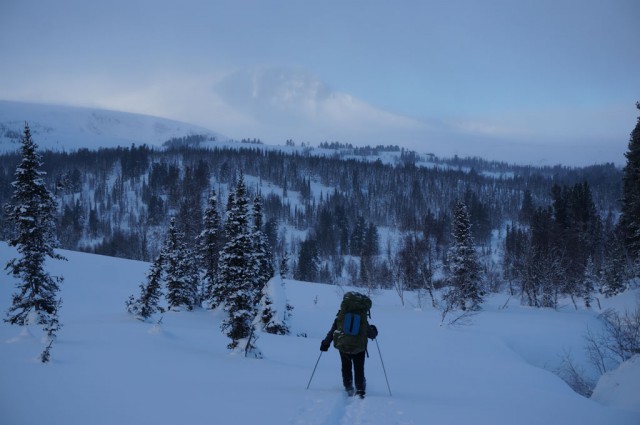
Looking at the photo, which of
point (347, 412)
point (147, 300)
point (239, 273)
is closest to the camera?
point (347, 412)

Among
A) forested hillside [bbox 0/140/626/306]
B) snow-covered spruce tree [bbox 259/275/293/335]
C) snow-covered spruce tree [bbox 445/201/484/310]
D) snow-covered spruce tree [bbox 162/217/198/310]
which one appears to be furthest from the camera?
forested hillside [bbox 0/140/626/306]

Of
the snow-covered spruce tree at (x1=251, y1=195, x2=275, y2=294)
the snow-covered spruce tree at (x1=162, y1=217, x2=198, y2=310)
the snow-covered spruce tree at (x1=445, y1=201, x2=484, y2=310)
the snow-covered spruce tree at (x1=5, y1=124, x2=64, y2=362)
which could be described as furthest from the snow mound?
the snow-covered spruce tree at (x1=162, y1=217, x2=198, y2=310)

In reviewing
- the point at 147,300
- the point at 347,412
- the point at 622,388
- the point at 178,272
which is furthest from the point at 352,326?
the point at 178,272

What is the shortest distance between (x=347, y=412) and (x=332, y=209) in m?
137

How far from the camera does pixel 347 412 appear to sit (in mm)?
6172

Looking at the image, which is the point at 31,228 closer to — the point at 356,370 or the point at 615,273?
the point at 356,370

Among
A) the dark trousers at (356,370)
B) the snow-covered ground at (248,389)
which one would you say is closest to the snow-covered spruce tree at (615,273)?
the snow-covered ground at (248,389)

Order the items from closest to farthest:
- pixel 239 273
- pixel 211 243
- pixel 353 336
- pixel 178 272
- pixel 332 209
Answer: pixel 353 336
pixel 239 273
pixel 178 272
pixel 211 243
pixel 332 209

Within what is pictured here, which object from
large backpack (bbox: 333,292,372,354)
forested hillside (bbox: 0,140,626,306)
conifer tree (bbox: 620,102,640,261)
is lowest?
forested hillside (bbox: 0,140,626,306)

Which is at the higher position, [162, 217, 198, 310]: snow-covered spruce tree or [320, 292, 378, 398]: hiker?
[320, 292, 378, 398]: hiker

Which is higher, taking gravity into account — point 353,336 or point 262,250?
point 353,336

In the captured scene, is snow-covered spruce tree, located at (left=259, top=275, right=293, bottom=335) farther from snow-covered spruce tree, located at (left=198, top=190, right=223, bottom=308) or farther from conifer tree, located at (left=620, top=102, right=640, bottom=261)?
conifer tree, located at (left=620, top=102, right=640, bottom=261)

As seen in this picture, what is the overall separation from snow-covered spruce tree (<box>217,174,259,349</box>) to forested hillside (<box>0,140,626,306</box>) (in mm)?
18926

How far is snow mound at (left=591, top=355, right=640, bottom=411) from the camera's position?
8.46m
